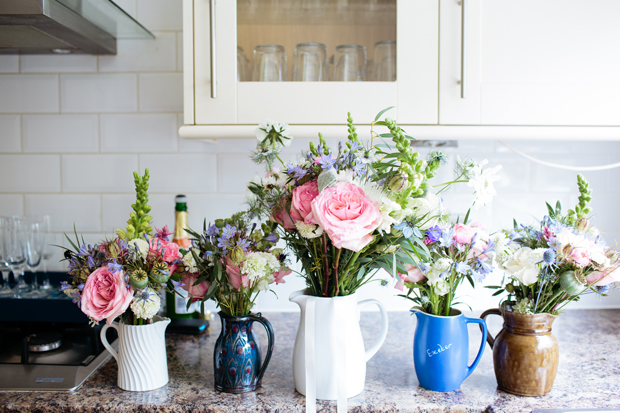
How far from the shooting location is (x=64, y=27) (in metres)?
1.04

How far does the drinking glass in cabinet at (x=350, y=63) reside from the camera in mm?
1043

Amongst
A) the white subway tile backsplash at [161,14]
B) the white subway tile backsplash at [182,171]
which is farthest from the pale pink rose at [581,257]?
the white subway tile backsplash at [161,14]

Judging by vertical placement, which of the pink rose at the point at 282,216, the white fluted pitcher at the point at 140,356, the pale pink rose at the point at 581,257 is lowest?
the white fluted pitcher at the point at 140,356

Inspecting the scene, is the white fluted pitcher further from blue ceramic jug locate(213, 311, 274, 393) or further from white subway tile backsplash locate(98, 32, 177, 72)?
white subway tile backsplash locate(98, 32, 177, 72)

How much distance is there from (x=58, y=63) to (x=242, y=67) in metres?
0.69

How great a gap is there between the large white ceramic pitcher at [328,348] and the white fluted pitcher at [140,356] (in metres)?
0.28

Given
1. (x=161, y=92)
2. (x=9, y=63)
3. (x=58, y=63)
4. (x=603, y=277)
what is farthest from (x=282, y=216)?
(x=9, y=63)

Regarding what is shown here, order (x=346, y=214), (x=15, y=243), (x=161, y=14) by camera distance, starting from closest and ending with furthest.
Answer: (x=346, y=214)
(x=15, y=243)
(x=161, y=14)

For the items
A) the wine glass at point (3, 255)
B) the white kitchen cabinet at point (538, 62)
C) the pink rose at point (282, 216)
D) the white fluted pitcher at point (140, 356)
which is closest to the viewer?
the pink rose at point (282, 216)

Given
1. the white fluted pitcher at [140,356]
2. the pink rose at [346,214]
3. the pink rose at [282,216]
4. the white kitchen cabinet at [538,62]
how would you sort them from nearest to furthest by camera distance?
the pink rose at [346,214] < the pink rose at [282,216] < the white fluted pitcher at [140,356] < the white kitchen cabinet at [538,62]

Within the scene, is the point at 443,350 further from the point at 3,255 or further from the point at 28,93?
the point at 28,93

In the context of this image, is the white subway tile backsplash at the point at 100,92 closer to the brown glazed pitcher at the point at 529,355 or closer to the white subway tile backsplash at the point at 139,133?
the white subway tile backsplash at the point at 139,133

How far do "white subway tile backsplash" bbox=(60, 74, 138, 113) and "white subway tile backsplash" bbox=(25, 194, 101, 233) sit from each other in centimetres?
27

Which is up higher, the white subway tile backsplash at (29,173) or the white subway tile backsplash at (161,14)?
the white subway tile backsplash at (161,14)
